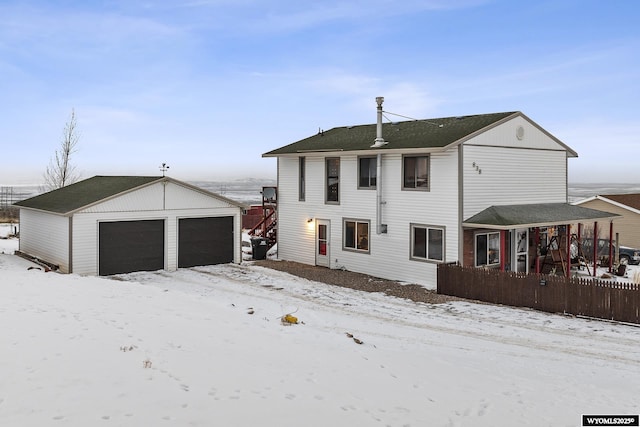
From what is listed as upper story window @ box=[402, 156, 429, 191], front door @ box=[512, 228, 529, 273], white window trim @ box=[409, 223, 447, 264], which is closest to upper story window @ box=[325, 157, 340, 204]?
upper story window @ box=[402, 156, 429, 191]

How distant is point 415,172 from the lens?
848 inches

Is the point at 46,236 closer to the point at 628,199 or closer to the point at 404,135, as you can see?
the point at 404,135

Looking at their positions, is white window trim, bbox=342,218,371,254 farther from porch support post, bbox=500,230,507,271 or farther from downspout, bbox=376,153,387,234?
porch support post, bbox=500,230,507,271

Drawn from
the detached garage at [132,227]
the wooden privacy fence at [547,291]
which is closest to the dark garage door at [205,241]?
the detached garage at [132,227]

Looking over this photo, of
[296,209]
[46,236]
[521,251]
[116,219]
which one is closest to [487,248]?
[521,251]

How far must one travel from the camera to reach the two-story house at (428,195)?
20.3 m

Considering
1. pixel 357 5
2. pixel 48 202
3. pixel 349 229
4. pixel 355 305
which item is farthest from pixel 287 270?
pixel 357 5

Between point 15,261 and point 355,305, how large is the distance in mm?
16247

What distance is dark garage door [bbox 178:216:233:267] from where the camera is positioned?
23812 mm

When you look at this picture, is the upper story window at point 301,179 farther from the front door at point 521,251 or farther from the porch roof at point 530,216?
the front door at point 521,251

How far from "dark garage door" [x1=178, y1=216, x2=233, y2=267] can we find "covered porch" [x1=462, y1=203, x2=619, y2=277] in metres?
11.3

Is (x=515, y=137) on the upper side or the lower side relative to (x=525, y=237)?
upper

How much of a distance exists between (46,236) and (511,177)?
2064 cm

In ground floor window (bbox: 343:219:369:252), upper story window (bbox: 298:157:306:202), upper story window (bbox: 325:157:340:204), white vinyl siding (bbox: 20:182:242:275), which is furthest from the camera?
upper story window (bbox: 298:157:306:202)
